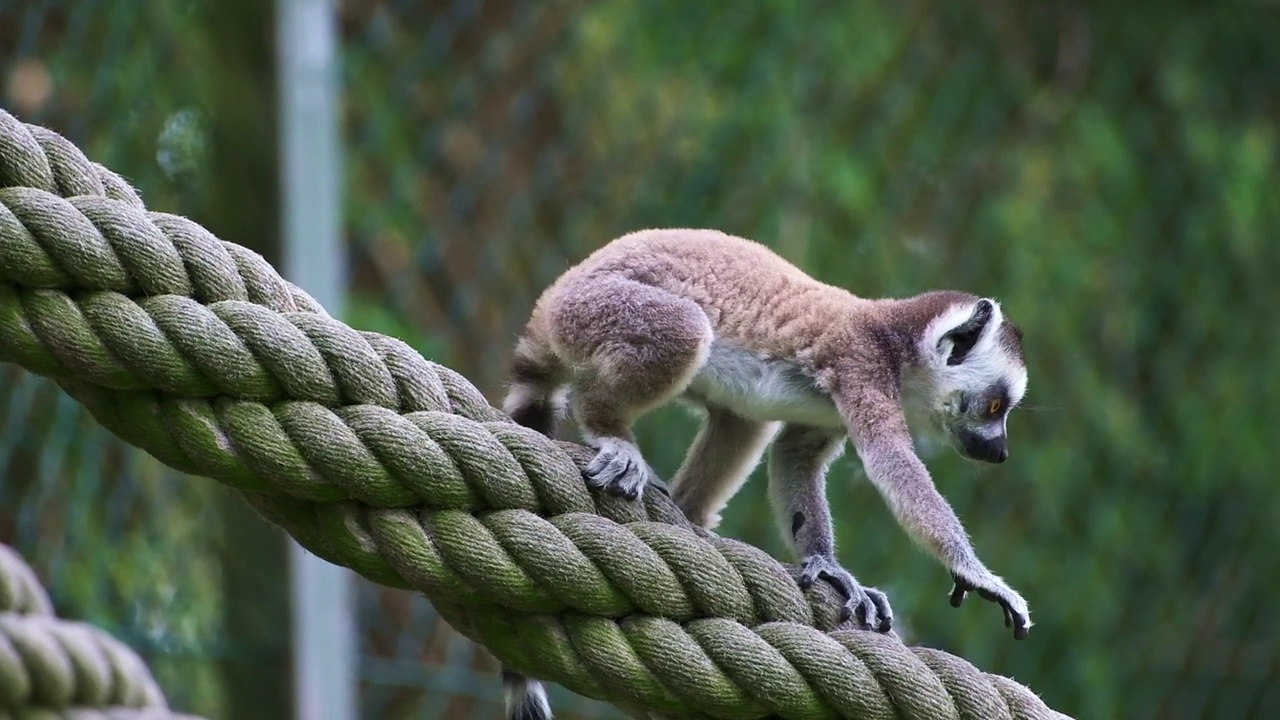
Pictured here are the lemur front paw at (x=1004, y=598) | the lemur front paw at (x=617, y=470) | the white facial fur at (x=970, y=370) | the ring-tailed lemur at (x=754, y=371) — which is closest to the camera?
the lemur front paw at (x=617, y=470)

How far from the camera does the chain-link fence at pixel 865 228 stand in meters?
5.10

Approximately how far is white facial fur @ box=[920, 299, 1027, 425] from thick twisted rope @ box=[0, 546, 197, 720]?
2.04m

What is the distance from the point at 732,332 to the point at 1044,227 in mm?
4150

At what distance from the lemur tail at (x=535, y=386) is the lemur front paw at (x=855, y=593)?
2.26 ft

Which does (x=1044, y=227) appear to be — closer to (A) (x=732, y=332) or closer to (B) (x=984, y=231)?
(B) (x=984, y=231)

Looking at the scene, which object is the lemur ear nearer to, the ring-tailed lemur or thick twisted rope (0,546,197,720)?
the ring-tailed lemur

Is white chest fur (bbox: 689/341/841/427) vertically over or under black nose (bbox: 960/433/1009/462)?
under

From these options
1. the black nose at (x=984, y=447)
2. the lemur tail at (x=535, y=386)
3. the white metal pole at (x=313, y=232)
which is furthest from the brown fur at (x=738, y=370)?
the white metal pole at (x=313, y=232)

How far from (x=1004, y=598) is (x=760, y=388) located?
0.72m

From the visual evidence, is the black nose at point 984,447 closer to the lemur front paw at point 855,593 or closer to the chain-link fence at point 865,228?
the lemur front paw at point 855,593

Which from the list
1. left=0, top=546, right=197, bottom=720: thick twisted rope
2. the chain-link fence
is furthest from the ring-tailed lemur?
the chain-link fence

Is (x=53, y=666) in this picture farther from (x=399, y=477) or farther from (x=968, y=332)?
(x=968, y=332)

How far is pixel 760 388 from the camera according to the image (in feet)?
10.8

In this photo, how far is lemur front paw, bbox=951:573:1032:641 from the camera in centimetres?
287
